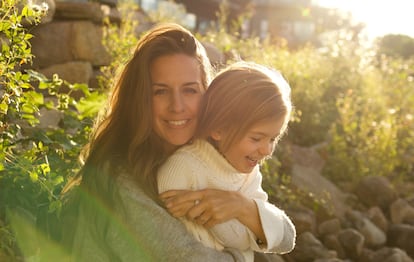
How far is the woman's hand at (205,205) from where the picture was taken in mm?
2631

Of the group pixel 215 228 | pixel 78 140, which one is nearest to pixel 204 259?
pixel 215 228

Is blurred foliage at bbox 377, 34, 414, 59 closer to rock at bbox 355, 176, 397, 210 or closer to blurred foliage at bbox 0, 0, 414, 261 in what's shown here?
blurred foliage at bbox 0, 0, 414, 261

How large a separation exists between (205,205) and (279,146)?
4608 mm

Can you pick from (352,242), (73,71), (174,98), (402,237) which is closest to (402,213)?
(402,237)

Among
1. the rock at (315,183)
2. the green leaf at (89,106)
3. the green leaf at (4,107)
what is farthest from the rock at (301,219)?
the green leaf at (4,107)

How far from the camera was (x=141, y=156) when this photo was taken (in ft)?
9.07

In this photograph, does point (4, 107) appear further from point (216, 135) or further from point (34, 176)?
point (216, 135)

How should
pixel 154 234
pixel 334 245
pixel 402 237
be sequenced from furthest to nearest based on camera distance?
pixel 402 237
pixel 334 245
pixel 154 234

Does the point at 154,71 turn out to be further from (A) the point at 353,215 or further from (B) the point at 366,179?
(B) the point at 366,179

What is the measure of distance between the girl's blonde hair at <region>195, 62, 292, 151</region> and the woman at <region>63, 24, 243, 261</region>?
8cm

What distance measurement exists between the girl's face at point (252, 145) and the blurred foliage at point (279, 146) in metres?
0.73

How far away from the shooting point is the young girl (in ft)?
8.98

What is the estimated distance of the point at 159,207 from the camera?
2586mm

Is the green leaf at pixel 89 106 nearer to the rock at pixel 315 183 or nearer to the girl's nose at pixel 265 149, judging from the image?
the girl's nose at pixel 265 149
